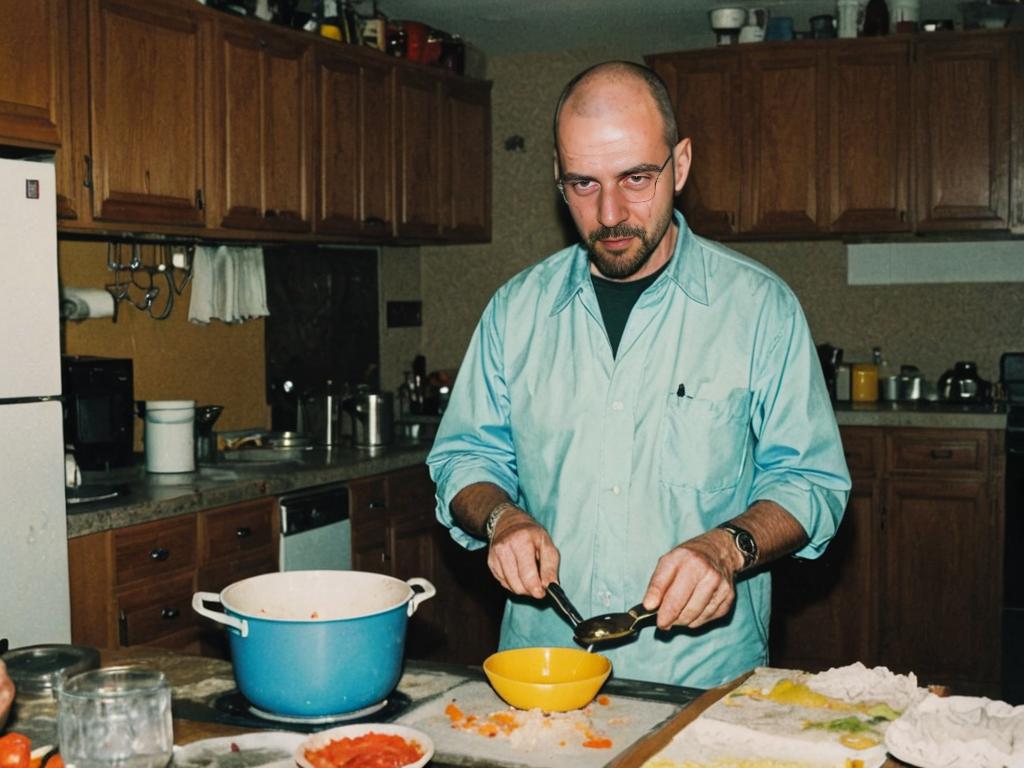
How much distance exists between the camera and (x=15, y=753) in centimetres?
120

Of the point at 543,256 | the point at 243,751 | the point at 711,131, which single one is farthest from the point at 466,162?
the point at 243,751

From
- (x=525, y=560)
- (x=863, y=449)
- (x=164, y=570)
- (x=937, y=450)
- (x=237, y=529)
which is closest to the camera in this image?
(x=525, y=560)

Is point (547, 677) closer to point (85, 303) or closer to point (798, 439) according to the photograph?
point (798, 439)

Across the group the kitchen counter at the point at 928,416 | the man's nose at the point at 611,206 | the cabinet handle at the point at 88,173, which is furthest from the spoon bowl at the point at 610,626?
the kitchen counter at the point at 928,416

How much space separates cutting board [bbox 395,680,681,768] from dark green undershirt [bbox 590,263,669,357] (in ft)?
2.47

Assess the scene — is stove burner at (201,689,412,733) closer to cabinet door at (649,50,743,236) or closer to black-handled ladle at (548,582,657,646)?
black-handled ladle at (548,582,657,646)

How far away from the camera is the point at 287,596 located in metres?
1.58

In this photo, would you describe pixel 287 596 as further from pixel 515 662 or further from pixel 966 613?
pixel 966 613

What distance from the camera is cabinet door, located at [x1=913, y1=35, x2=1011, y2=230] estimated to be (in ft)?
15.3

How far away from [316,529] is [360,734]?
8.14ft

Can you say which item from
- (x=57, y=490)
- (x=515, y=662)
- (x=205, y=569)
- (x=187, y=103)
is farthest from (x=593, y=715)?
(x=187, y=103)

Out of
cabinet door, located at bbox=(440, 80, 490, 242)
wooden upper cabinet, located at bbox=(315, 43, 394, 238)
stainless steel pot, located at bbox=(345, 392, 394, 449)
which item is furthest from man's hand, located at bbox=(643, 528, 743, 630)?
cabinet door, located at bbox=(440, 80, 490, 242)

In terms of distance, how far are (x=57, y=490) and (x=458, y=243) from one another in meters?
2.73

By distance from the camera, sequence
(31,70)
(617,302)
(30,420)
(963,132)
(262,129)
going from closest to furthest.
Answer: (617,302) → (30,420) → (31,70) → (262,129) → (963,132)
